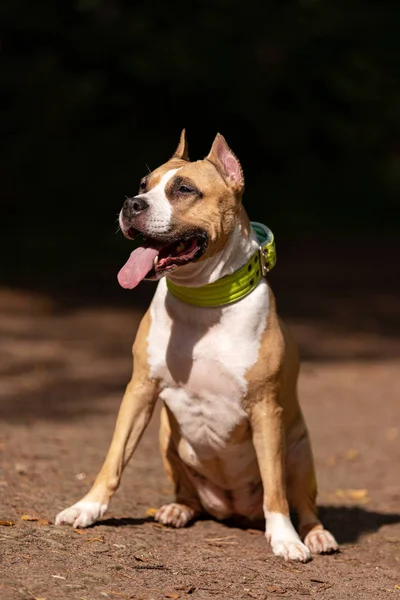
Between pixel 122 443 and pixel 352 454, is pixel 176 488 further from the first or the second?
pixel 352 454

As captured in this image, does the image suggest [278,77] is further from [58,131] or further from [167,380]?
[167,380]

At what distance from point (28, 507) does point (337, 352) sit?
6731 mm

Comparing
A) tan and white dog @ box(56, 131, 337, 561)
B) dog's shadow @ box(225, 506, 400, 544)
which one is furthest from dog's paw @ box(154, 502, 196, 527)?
tan and white dog @ box(56, 131, 337, 561)

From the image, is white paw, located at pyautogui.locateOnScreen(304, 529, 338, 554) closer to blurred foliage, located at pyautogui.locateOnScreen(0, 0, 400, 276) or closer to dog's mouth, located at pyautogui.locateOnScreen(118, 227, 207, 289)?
dog's mouth, located at pyautogui.locateOnScreen(118, 227, 207, 289)

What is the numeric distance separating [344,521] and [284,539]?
1256 mm

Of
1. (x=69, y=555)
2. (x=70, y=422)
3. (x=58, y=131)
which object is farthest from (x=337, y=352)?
(x=58, y=131)

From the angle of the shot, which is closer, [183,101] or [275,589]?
[275,589]

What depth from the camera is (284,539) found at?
15.7ft

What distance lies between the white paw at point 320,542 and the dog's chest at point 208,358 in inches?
24.7

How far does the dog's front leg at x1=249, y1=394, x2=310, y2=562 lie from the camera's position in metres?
4.82

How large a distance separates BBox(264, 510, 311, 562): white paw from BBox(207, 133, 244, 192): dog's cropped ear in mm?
1532

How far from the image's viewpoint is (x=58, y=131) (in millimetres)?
18391

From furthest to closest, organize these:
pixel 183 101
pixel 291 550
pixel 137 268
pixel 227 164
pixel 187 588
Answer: pixel 183 101 < pixel 227 164 < pixel 291 550 < pixel 137 268 < pixel 187 588

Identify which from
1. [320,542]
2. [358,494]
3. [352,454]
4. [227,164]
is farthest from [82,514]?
[352,454]
